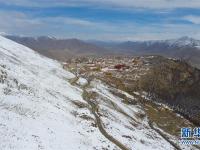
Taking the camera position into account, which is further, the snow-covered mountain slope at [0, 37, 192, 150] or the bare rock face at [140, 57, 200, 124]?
the bare rock face at [140, 57, 200, 124]

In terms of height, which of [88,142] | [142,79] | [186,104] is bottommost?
[186,104]

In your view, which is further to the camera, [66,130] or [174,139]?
[174,139]

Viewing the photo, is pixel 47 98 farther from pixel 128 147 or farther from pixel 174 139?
pixel 174 139

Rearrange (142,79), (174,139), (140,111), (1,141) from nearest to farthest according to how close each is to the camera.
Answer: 1. (1,141)
2. (174,139)
3. (140,111)
4. (142,79)

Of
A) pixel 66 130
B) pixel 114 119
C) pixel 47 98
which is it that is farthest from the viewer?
pixel 114 119

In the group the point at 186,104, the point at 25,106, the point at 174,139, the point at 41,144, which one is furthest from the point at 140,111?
the point at 186,104

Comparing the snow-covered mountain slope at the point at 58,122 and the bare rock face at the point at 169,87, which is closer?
the snow-covered mountain slope at the point at 58,122

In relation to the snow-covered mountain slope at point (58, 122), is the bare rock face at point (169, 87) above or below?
below

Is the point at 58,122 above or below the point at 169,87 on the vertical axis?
above

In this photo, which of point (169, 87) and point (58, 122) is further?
point (169, 87)

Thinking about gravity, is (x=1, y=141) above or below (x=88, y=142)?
above

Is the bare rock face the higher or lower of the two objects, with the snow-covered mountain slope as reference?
lower
